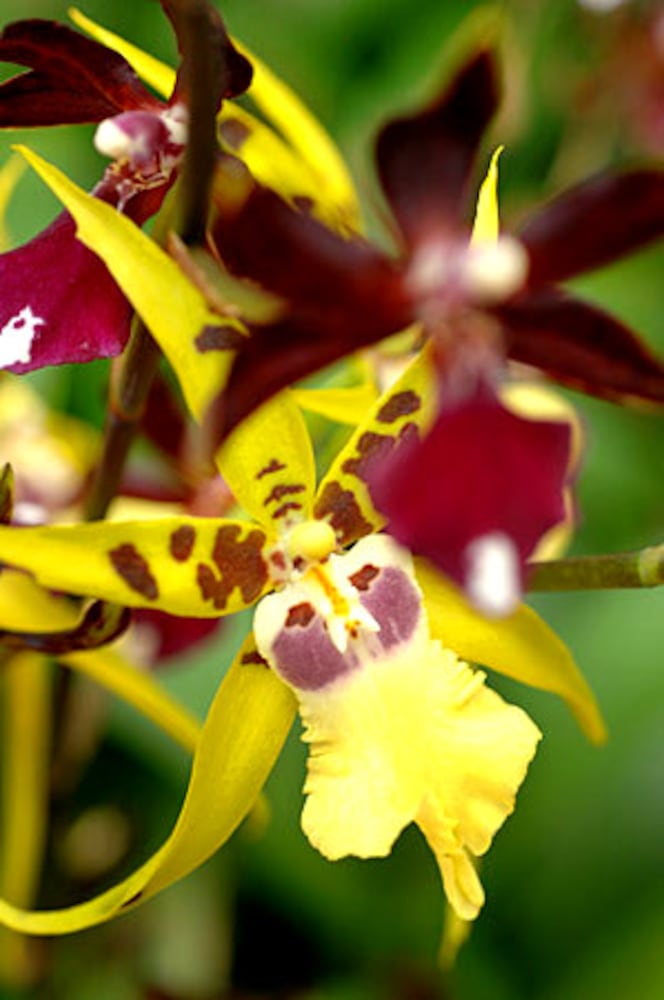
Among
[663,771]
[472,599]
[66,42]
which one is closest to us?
[472,599]

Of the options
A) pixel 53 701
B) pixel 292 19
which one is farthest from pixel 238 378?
pixel 292 19

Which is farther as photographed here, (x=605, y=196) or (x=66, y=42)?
(x=66, y=42)

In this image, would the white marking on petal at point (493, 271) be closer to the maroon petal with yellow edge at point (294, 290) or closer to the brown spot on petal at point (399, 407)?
the maroon petal with yellow edge at point (294, 290)

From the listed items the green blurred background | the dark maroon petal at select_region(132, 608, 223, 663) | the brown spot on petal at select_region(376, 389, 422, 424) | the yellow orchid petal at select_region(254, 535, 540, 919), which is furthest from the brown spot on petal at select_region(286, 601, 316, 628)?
the green blurred background

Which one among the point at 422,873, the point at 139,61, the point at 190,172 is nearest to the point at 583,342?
the point at 190,172

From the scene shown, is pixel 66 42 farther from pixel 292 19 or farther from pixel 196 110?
pixel 292 19

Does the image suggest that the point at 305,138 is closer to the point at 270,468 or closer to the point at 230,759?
the point at 270,468

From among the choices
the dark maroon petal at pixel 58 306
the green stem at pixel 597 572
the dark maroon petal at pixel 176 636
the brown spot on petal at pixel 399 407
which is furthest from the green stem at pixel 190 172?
the dark maroon petal at pixel 176 636
